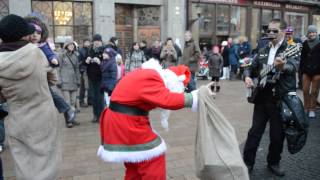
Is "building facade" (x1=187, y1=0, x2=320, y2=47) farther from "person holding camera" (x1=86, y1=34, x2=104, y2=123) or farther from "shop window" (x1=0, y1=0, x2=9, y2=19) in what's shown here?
"person holding camera" (x1=86, y1=34, x2=104, y2=123)

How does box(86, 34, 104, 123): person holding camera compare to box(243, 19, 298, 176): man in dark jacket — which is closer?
box(243, 19, 298, 176): man in dark jacket

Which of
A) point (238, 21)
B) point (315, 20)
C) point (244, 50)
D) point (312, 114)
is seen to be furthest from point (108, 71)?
point (315, 20)

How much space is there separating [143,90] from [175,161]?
267 cm

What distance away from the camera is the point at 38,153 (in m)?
3.50

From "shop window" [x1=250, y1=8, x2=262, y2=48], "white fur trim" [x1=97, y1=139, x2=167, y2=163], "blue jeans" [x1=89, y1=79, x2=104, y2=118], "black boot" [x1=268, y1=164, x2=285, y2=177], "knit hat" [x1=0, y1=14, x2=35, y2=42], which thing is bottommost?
"black boot" [x1=268, y1=164, x2=285, y2=177]

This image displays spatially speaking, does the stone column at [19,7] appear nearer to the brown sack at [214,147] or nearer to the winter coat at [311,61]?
the winter coat at [311,61]

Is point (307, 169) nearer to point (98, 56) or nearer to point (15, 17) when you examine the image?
point (15, 17)

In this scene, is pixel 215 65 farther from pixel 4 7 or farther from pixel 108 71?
pixel 4 7

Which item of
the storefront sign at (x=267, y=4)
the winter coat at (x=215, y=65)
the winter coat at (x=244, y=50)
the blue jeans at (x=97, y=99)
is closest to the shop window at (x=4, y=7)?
the blue jeans at (x=97, y=99)

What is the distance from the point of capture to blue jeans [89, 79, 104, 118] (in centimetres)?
837

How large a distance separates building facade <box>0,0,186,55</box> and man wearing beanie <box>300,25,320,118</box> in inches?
324

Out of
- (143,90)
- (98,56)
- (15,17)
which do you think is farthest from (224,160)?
(98,56)

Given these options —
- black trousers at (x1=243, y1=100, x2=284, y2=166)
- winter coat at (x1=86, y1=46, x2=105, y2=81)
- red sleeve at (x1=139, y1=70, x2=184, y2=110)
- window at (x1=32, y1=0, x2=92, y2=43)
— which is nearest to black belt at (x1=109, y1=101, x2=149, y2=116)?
red sleeve at (x1=139, y1=70, x2=184, y2=110)

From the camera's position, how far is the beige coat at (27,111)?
3389mm
